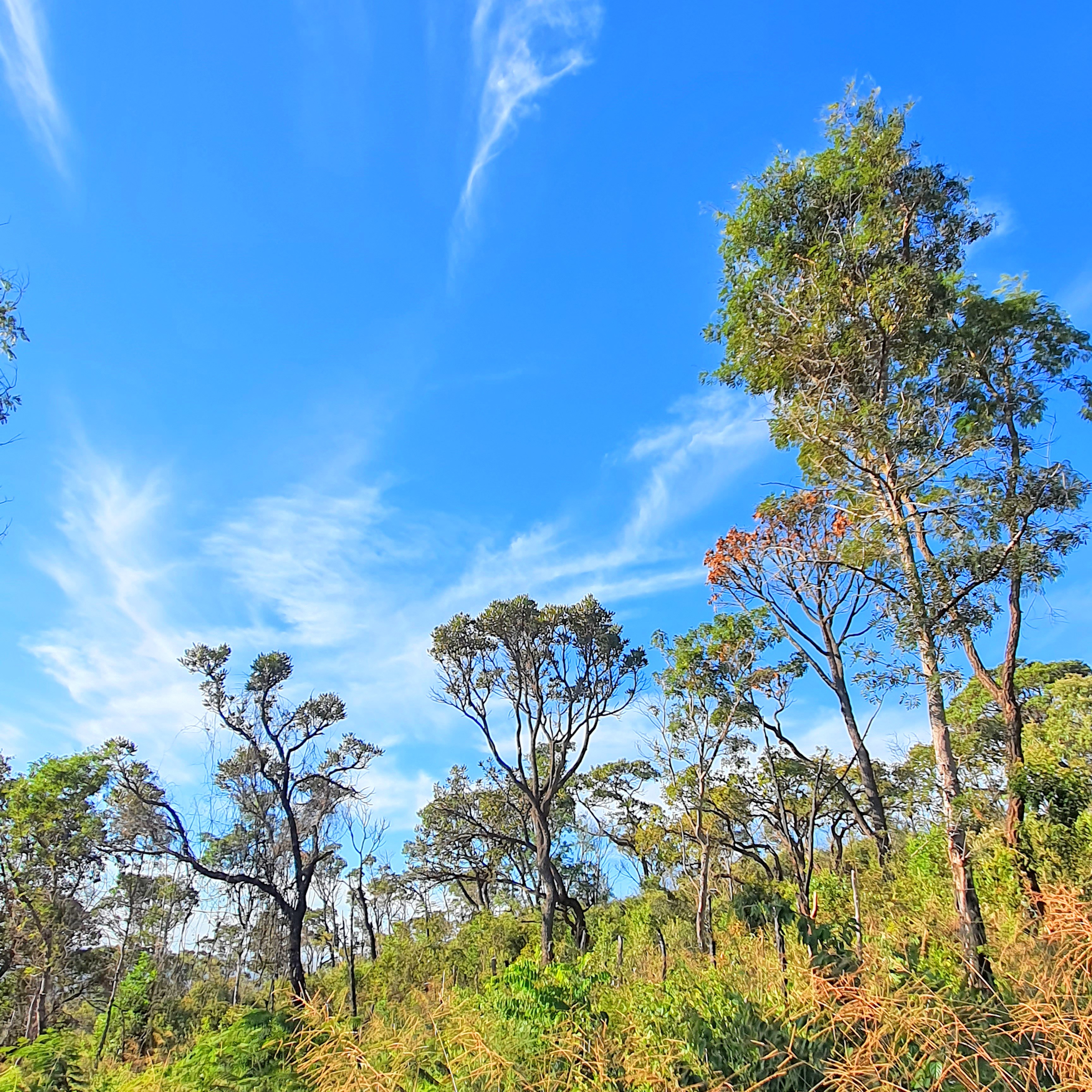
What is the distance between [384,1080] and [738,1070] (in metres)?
1.82

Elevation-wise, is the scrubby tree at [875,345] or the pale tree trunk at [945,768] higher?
the scrubby tree at [875,345]

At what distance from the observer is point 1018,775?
8.91 m

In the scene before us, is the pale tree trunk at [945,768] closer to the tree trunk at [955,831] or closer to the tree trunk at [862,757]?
the tree trunk at [955,831]

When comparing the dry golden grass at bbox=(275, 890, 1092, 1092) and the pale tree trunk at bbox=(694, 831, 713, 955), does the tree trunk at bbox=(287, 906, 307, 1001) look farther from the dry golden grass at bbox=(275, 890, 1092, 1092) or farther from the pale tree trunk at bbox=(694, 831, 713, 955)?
the dry golden grass at bbox=(275, 890, 1092, 1092)

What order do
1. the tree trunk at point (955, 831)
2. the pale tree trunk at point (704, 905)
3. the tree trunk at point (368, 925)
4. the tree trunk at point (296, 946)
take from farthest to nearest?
the tree trunk at point (368, 925) → the pale tree trunk at point (704, 905) → the tree trunk at point (296, 946) → the tree trunk at point (955, 831)

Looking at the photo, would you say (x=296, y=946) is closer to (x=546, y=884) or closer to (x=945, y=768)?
(x=546, y=884)

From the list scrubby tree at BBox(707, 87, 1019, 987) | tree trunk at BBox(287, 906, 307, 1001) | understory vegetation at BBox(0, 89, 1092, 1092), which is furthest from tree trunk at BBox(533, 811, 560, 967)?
scrubby tree at BBox(707, 87, 1019, 987)

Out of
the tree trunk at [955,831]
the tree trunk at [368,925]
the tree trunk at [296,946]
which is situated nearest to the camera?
the tree trunk at [955,831]

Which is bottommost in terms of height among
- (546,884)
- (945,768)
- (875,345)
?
(546,884)

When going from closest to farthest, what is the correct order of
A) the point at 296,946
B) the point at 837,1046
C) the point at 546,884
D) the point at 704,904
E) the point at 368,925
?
the point at 837,1046 < the point at 296,946 < the point at 704,904 < the point at 546,884 < the point at 368,925

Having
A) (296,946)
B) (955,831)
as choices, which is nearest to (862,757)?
(955,831)

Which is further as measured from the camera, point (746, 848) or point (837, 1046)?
point (746, 848)

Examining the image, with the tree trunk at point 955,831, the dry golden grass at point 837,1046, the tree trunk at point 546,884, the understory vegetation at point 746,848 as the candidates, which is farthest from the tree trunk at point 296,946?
the tree trunk at point 955,831

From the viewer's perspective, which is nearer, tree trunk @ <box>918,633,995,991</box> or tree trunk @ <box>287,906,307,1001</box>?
tree trunk @ <box>918,633,995,991</box>
